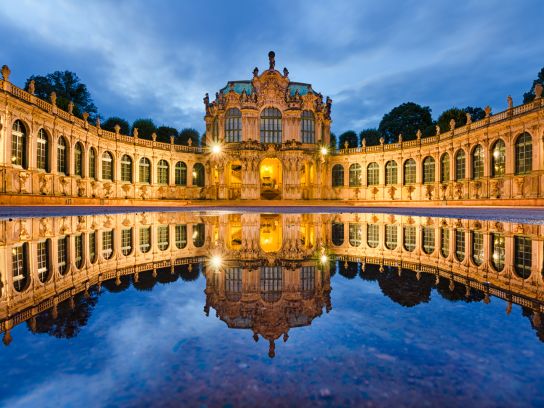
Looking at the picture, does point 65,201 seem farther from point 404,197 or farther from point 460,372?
point 404,197

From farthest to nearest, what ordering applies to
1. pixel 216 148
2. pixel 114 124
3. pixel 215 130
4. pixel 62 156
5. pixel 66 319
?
pixel 114 124 < pixel 215 130 < pixel 216 148 < pixel 62 156 < pixel 66 319

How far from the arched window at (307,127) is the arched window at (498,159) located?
740 inches

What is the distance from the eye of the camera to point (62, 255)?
11.1 ft

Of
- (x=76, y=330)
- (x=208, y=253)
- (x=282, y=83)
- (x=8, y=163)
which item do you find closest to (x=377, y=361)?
(x=76, y=330)

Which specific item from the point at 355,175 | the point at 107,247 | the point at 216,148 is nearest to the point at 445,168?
the point at 355,175

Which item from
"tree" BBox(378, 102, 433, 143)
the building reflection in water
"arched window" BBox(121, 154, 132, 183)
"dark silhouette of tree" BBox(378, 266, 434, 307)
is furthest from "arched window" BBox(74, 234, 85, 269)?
"tree" BBox(378, 102, 433, 143)

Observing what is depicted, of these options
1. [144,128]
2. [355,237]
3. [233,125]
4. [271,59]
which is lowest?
[355,237]

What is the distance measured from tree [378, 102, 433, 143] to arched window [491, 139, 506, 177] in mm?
22042

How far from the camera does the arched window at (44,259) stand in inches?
98.5

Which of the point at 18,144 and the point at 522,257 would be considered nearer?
the point at 522,257

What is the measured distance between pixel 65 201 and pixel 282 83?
27323 millimetres

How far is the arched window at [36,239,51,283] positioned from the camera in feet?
8.21

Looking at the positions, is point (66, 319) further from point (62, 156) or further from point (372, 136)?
point (372, 136)

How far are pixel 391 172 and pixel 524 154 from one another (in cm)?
1505
